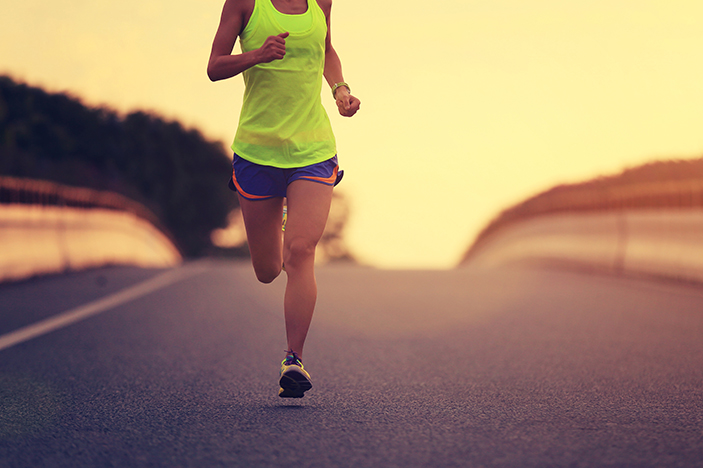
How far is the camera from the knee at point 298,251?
5.25 m

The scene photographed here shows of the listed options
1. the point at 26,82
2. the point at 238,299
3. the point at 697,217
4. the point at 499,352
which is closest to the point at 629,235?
the point at 697,217

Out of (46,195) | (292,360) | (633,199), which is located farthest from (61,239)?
(292,360)

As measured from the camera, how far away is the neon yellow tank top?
5316mm

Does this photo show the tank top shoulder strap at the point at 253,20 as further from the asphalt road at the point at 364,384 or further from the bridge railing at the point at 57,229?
the bridge railing at the point at 57,229

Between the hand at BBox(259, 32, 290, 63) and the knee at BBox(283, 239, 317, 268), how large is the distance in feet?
3.34

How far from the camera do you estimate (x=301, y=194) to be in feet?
17.4

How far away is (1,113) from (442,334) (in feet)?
93.0

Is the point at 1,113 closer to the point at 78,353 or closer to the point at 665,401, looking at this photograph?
the point at 78,353

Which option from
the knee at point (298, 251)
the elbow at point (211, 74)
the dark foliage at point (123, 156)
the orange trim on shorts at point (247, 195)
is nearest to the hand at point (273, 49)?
the elbow at point (211, 74)

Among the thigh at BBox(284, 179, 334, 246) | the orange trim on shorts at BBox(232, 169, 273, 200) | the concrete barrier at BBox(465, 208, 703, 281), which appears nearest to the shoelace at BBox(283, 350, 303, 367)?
the thigh at BBox(284, 179, 334, 246)

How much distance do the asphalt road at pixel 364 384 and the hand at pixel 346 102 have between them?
5.49ft

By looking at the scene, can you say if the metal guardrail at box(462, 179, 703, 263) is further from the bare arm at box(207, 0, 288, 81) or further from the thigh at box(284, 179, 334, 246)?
the bare arm at box(207, 0, 288, 81)

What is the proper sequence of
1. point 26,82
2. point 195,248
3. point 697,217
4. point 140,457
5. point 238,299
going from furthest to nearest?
point 195,248 < point 26,82 < point 697,217 < point 238,299 < point 140,457

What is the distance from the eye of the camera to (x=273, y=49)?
500cm
